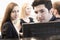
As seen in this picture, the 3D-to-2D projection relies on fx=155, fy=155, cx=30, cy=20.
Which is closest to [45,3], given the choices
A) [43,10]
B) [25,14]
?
[43,10]

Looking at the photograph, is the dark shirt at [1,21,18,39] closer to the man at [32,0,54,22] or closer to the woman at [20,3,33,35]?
the woman at [20,3,33,35]

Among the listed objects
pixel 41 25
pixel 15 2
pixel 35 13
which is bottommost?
pixel 41 25

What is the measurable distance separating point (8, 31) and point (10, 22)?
121 millimetres

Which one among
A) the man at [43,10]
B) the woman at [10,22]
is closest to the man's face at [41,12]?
the man at [43,10]

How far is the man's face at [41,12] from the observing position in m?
2.02

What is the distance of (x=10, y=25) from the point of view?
6.61 ft

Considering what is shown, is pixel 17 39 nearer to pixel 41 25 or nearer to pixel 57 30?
pixel 41 25

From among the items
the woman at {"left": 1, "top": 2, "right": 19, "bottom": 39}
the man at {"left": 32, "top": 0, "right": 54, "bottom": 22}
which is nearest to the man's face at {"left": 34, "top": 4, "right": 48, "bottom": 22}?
the man at {"left": 32, "top": 0, "right": 54, "bottom": 22}

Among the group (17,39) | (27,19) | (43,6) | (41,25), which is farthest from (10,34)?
(43,6)

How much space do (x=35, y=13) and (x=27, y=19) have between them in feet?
0.43

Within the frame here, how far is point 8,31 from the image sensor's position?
1991 mm

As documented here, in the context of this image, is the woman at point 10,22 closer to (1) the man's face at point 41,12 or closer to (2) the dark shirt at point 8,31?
(2) the dark shirt at point 8,31

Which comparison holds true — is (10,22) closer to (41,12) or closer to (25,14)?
(25,14)

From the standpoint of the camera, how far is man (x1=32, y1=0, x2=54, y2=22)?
2.02 metres
